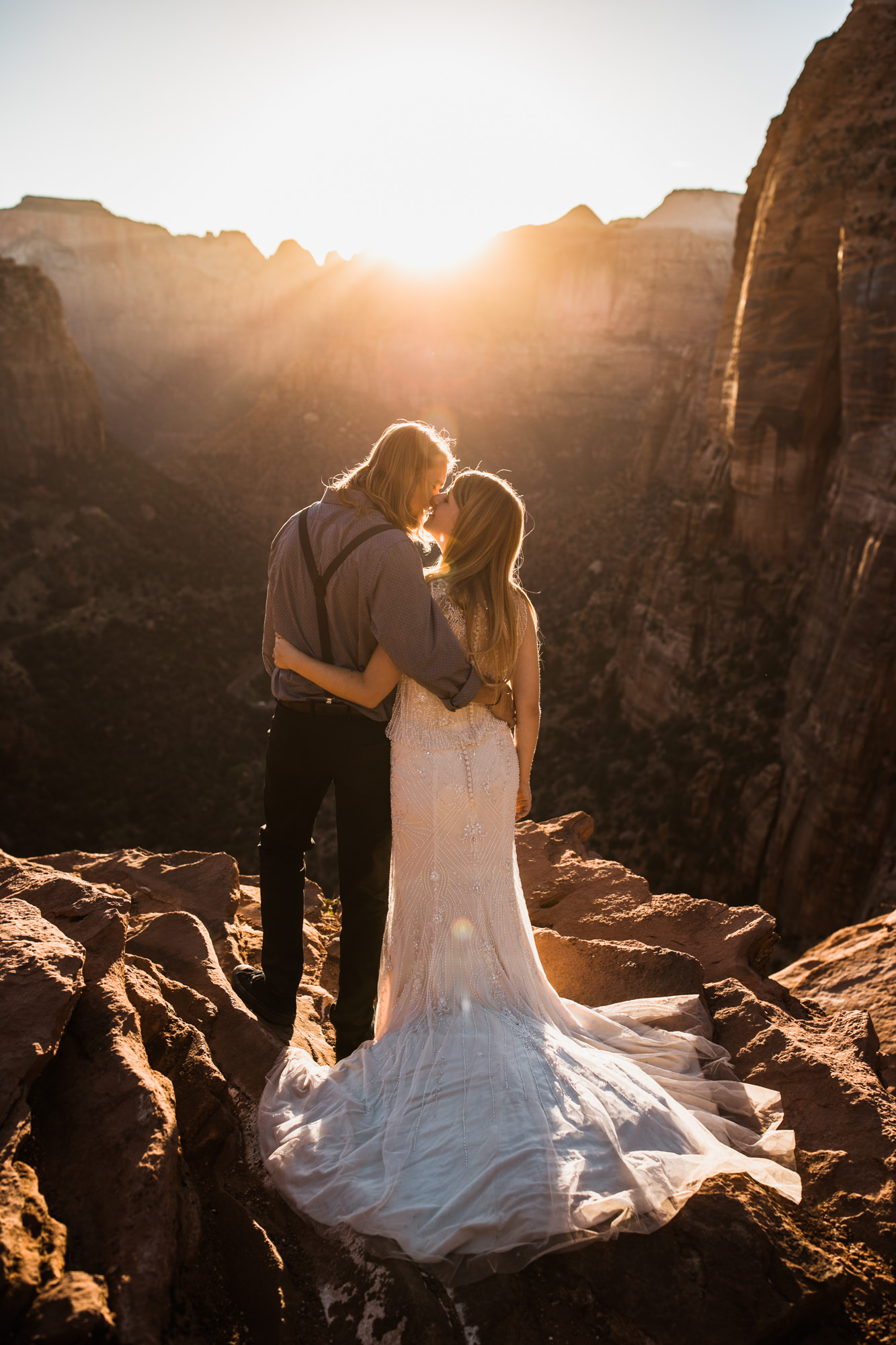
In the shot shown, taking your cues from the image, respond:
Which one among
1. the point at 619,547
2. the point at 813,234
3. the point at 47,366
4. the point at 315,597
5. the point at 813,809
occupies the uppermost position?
the point at 813,234

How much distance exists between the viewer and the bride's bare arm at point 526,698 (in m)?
3.21

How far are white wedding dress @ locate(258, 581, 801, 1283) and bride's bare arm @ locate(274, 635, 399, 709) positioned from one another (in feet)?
0.54

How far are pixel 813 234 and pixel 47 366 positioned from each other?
3008cm

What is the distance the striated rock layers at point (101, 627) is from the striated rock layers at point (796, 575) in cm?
1244

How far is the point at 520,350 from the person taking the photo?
188ft

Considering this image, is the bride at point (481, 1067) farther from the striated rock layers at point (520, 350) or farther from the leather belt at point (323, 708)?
the striated rock layers at point (520, 350)

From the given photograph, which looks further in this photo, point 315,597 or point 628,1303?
point 315,597

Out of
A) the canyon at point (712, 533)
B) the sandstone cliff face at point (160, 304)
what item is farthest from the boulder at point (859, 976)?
the sandstone cliff face at point (160, 304)

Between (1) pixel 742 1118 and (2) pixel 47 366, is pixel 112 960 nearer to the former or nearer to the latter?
(1) pixel 742 1118

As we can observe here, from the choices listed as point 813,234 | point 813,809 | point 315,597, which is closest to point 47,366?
point 813,234

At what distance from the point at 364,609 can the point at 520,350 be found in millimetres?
59322

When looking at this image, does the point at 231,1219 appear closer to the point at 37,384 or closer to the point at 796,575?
the point at 796,575

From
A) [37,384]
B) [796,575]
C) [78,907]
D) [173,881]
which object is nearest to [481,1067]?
[78,907]

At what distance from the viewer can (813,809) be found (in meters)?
14.6
